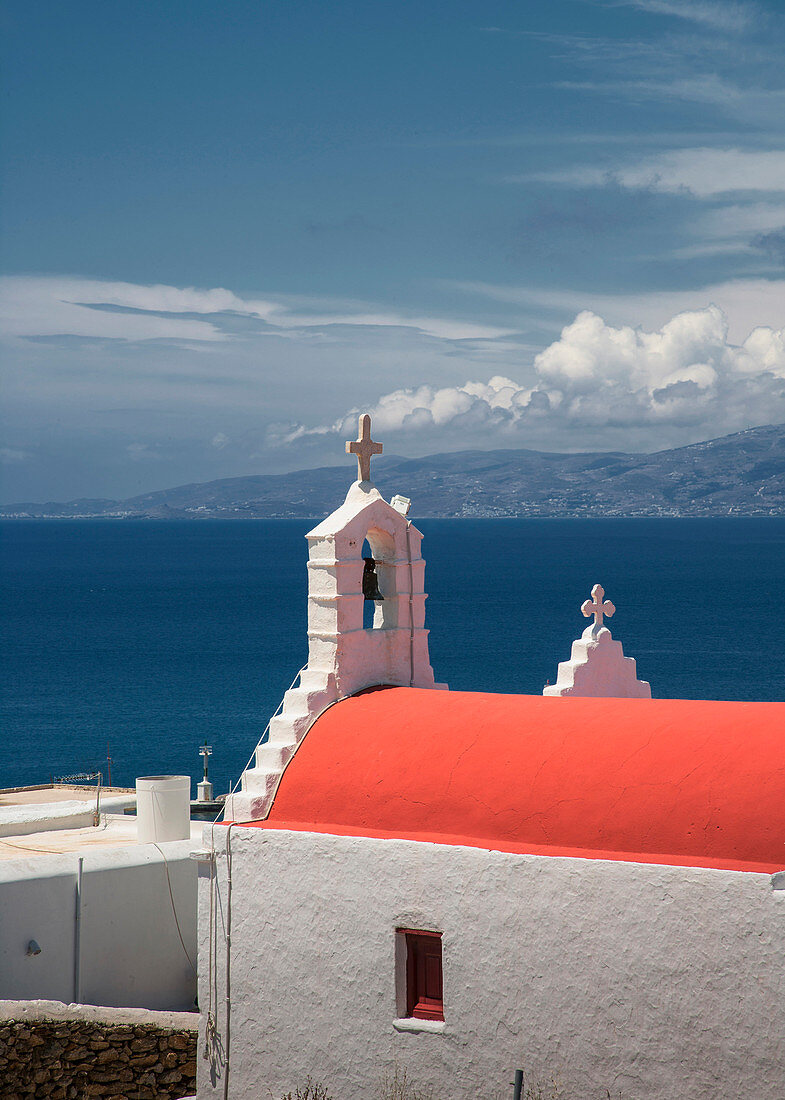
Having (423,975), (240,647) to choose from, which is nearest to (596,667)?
(423,975)

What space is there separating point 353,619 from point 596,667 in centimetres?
412

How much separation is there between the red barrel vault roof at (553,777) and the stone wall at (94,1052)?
132 inches

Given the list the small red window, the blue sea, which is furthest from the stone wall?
the blue sea

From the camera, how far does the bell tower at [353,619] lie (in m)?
15.3

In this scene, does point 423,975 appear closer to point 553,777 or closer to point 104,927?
point 553,777

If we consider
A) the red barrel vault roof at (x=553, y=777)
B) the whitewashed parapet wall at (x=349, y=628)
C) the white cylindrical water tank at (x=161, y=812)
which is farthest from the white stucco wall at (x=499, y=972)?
the white cylindrical water tank at (x=161, y=812)

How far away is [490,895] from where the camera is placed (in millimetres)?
13328

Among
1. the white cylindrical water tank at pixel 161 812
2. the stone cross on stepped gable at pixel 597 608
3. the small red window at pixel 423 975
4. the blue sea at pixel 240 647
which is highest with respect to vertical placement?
the blue sea at pixel 240 647

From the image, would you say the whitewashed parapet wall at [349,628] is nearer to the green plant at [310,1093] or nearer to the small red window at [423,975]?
the small red window at [423,975]

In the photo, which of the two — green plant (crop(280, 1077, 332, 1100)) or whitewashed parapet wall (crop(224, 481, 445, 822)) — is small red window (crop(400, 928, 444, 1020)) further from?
whitewashed parapet wall (crop(224, 481, 445, 822))

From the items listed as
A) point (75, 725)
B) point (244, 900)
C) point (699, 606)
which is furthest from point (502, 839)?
point (699, 606)

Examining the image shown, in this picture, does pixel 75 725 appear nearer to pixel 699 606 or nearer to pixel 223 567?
pixel 699 606

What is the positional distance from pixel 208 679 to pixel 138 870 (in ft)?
235

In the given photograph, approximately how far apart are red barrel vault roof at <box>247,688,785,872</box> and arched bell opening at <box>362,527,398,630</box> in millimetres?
1781
